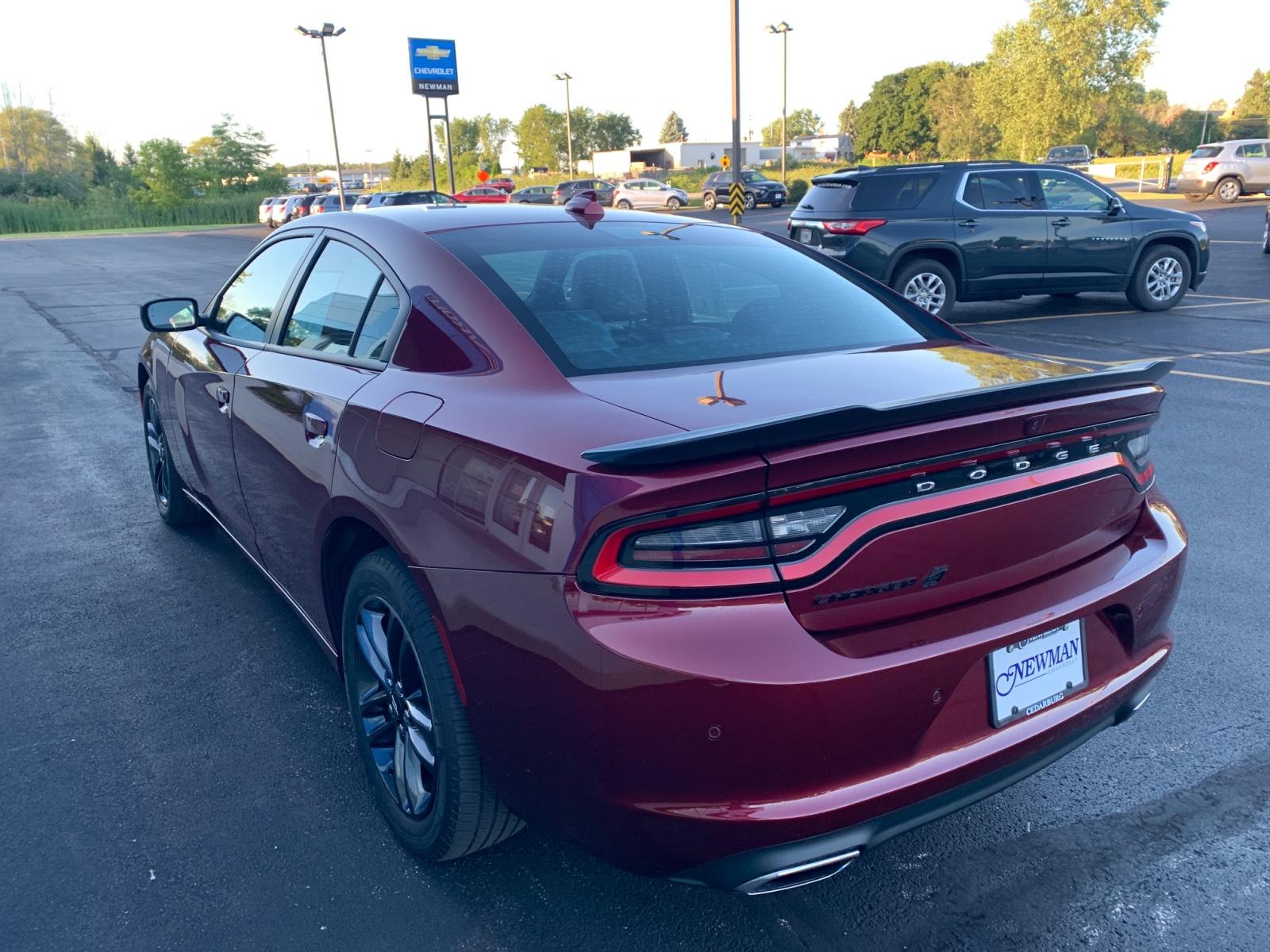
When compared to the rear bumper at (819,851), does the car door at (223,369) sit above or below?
above

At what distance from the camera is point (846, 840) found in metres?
1.95

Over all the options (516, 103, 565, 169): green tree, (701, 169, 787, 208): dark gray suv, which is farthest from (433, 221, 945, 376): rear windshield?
(516, 103, 565, 169): green tree

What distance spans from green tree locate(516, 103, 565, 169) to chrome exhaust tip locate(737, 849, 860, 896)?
104 m

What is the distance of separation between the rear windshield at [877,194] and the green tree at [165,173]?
71646mm

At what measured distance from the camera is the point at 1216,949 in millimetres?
2262

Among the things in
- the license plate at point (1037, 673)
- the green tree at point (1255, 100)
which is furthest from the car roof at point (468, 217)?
the green tree at point (1255, 100)

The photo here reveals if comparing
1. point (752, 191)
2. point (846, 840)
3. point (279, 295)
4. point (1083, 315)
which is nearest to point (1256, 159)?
point (752, 191)

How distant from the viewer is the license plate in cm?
211

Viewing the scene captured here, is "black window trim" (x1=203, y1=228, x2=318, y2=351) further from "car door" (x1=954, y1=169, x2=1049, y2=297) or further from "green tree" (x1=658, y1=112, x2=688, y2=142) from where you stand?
"green tree" (x1=658, y1=112, x2=688, y2=142)

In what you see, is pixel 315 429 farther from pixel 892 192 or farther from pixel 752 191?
pixel 752 191

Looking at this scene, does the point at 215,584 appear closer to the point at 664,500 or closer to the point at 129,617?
the point at 129,617

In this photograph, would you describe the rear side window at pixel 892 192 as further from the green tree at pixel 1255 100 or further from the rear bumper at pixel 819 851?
the green tree at pixel 1255 100

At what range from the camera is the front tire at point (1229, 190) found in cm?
Result: 3378

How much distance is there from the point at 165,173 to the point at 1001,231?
2947 inches
